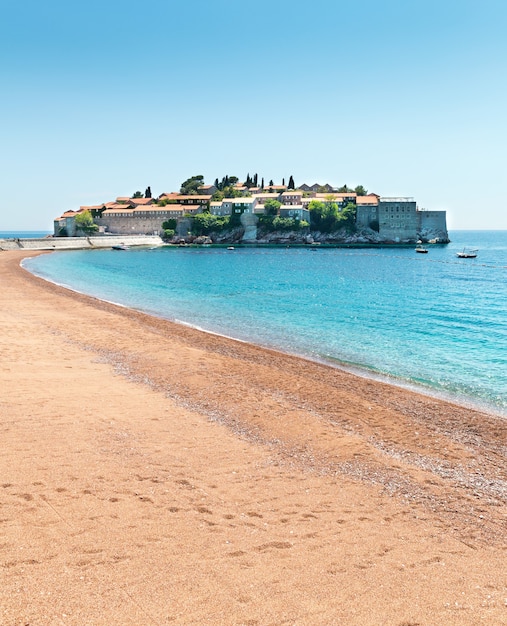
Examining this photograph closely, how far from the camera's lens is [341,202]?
155m

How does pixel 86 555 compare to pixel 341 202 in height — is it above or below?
below

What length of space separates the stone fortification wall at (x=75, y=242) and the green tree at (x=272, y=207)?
32.9 meters

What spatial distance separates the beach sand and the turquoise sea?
12.9 feet

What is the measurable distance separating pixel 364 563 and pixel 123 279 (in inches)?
2074

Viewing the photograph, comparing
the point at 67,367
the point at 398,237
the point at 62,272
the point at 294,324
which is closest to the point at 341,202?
the point at 398,237

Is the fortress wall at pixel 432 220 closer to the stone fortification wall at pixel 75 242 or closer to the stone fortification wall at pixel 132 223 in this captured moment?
the stone fortification wall at pixel 132 223

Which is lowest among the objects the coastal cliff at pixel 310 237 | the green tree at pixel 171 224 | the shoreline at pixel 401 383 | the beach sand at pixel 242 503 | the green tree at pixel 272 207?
the shoreline at pixel 401 383

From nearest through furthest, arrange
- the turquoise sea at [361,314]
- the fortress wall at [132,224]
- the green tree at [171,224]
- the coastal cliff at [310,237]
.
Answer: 1. the turquoise sea at [361,314]
2. the coastal cliff at [310,237]
3. the green tree at [171,224]
4. the fortress wall at [132,224]

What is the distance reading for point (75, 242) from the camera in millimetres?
121750

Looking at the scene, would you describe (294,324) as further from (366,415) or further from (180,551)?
(180,551)

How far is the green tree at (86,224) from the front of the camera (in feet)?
487

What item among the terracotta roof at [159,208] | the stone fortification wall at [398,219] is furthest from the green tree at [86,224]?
the stone fortification wall at [398,219]

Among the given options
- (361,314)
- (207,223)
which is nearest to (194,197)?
(207,223)

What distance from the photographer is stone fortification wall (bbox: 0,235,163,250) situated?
351ft
